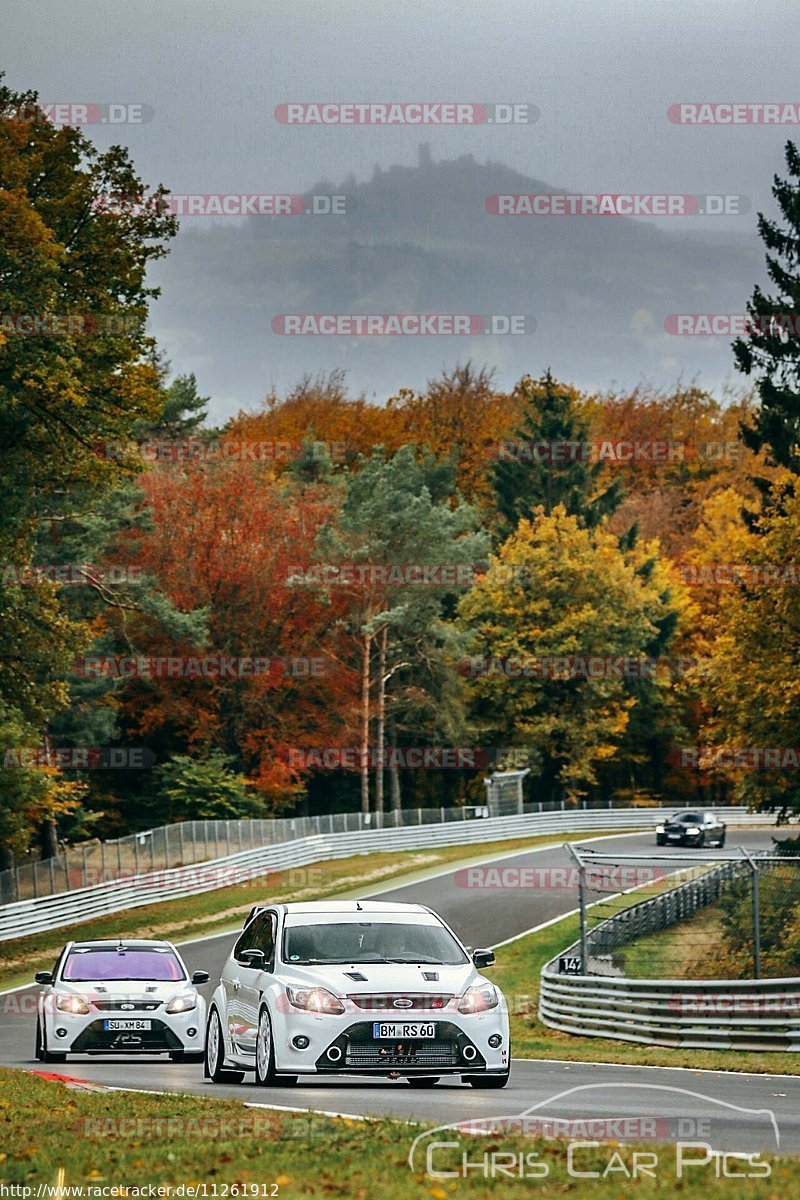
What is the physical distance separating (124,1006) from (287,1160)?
10545 mm

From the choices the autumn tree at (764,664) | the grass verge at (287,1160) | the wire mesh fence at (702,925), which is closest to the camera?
the grass verge at (287,1160)

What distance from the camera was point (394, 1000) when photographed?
14.4 meters

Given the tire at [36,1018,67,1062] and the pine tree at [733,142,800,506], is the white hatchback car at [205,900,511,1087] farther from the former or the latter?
the pine tree at [733,142,800,506]

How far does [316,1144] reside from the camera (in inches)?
423

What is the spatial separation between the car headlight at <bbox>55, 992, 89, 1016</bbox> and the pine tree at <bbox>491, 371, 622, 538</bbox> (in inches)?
2728

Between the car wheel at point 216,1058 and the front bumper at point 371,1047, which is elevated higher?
the front bumper at point 371,1047

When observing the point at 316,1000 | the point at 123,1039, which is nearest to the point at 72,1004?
the point at 123,1039

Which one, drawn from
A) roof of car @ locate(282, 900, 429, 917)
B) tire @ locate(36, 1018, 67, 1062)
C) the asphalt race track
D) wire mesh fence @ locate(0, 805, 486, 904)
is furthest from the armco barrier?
roof of car @ locate(282, 900, 429, 917)

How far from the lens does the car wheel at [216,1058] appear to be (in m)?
16.4

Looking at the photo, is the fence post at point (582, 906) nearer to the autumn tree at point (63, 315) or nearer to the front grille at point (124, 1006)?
the front grille at point (124, 1006)

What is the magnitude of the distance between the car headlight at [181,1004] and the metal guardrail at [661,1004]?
6947mm

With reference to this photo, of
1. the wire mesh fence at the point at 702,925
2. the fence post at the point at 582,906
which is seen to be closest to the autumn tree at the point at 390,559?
the wire mesh fence at the point at 702,925

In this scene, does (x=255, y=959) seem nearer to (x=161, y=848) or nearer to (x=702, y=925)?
(x=702, y=925)

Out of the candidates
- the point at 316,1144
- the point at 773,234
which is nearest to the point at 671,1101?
the point at 316,1144
